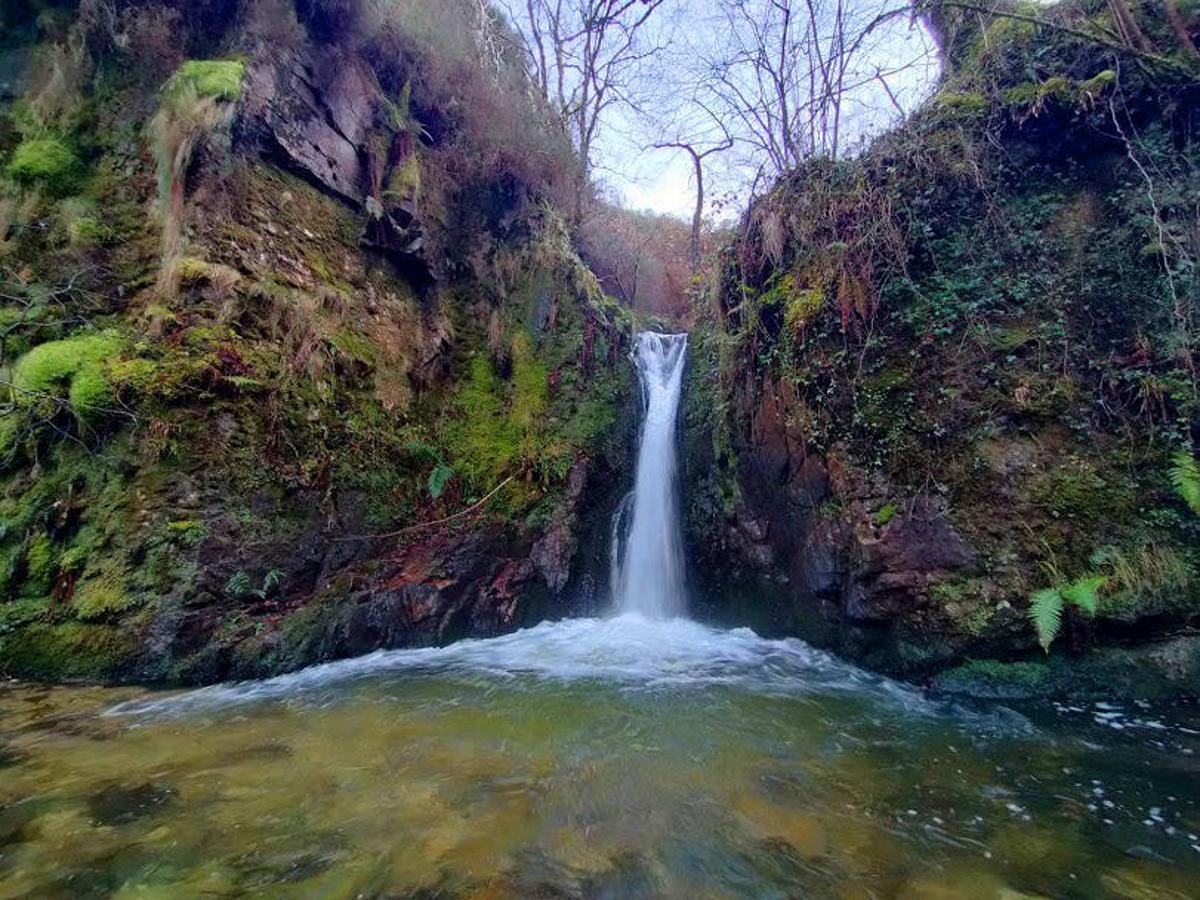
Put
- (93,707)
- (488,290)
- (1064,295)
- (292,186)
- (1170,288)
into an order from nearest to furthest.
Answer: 1. (93,707)
2. (1170,288)
3. (1064,295)
4. (292,186)
5. (488,290)

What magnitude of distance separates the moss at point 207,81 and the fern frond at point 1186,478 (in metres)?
9.93

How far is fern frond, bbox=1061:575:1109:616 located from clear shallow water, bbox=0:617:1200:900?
2.54 ft

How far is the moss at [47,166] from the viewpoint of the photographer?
19.7 ft

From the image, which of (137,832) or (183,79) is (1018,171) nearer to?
(137,832)

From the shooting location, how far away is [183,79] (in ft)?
19.7

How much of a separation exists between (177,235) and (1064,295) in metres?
9.09

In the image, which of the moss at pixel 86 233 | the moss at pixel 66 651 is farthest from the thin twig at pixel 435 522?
the moss at pixel 86 233

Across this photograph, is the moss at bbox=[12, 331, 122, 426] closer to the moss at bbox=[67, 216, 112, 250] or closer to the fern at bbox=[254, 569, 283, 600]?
the moss at bbox=[67, 216, 112, 250]

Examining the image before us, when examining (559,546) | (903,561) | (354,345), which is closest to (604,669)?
(559,546)

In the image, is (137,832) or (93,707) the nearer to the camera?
(137,832)

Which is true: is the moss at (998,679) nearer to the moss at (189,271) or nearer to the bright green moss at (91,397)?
the bright green moss at (91,397)

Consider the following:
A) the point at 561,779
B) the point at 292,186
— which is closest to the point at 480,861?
the point at 561,779

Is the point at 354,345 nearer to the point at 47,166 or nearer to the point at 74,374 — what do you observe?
the point at 74,374

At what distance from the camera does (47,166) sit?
19.9 ft
